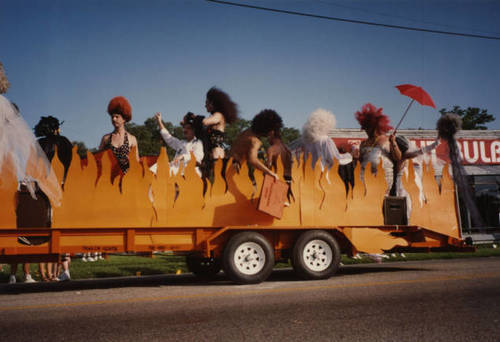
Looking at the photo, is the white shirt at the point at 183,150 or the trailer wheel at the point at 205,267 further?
the trailer wheel at the point at 205,267

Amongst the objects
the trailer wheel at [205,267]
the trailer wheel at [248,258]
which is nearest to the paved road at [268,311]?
the trailer wheel at [248,258]

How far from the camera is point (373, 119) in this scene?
360 inches

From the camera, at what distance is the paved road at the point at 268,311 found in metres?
3.89

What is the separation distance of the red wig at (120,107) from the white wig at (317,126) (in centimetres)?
325

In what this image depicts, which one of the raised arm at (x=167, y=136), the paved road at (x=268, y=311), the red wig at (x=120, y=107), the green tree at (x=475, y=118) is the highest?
the green tree at (x=475, y=118)

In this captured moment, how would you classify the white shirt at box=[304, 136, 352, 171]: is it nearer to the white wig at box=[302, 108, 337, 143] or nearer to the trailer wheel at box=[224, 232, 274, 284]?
the white wig at box=[302, 108, 337, 143]

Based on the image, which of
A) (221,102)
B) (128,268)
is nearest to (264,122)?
(221,102)

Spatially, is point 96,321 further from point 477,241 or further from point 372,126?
point 477,241

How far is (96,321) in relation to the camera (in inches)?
177

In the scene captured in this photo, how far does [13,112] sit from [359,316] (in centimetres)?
450

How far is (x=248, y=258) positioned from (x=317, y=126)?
2948 mm

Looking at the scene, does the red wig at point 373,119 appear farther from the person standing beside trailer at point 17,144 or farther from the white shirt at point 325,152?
the person standing beside trailer at point 17,144

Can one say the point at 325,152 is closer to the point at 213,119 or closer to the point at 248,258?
the point at 213,119

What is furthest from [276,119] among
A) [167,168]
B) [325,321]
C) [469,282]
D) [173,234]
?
[325,321]
